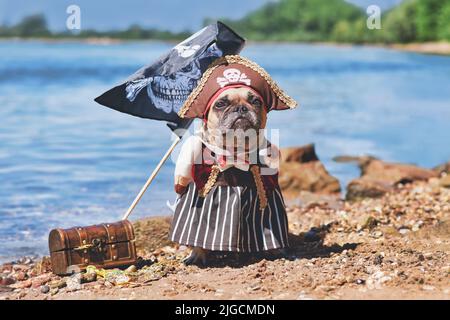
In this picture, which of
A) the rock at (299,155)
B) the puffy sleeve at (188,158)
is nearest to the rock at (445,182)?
the rock at (299,155)

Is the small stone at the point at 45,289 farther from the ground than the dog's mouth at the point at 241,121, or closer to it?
closer to it

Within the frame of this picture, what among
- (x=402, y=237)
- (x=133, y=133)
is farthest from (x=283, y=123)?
(x=402, y=237)

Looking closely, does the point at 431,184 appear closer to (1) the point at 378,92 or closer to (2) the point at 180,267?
(2) the point at 180,267

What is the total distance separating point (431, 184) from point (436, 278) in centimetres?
546

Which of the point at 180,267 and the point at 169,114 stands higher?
the point at 169,114

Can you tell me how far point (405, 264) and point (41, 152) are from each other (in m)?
8.25

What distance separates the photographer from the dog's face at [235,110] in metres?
6.31

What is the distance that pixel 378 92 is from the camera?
90.6ft

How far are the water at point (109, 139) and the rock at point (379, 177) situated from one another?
0.40m

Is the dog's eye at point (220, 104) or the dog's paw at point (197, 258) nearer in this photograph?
the dog's eye at point (220, 104)

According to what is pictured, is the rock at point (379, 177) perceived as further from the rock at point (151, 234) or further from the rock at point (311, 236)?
the rock at point (151, 234)
